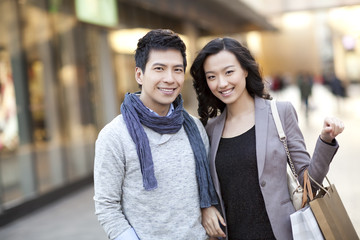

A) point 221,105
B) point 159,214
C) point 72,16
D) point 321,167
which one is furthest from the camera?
point 72,16

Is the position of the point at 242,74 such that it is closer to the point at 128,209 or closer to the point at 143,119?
the point at 143,119

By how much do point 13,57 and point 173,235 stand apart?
589 cm

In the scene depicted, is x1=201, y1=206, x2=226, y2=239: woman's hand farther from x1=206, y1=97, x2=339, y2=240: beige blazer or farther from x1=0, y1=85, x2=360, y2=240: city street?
x1=0, y1=85, x2=360, y2=240: city street

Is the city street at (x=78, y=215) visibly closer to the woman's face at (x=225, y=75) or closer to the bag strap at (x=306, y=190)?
the bag strap at (x=306, y=190)

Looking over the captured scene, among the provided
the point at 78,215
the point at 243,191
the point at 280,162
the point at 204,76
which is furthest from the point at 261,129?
the point at 78,215

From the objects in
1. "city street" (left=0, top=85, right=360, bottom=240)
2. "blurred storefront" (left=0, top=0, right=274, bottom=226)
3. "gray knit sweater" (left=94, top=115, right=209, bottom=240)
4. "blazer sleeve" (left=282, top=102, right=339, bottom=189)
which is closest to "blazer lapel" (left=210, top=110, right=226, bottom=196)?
"gray knit sweater" (left=94, top=115, right=209, bottom=240)

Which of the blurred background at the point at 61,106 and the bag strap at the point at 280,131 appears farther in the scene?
the blurred background at the point at 61,106

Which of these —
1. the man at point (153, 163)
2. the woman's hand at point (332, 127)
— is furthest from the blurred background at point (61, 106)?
the man at point (153, 163)

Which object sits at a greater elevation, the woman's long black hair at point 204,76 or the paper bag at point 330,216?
the woman's long black hair at point 204,76

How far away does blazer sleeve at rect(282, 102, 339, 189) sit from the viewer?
2.25 m

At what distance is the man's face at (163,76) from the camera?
7.07 ft

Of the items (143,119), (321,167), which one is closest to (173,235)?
(143,119)

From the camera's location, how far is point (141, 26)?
12945mm

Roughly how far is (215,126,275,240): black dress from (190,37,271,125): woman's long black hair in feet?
1.03
